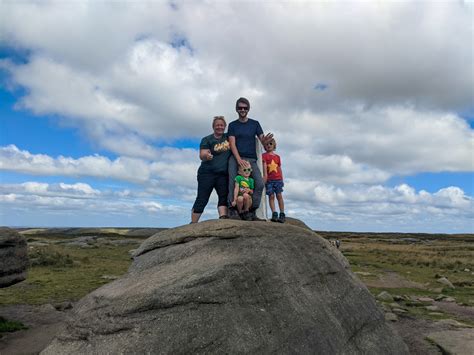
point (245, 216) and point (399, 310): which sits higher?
point (245, 216)

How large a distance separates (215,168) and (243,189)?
3.70 ft

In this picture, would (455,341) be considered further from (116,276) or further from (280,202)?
(116,276)

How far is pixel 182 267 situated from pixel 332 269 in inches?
185

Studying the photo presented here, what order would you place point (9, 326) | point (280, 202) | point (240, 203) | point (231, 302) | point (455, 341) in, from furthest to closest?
point (9, 326), point (455, 341), point (280, 202), point (240, 203), point (231, 302)

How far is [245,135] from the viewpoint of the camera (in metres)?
12.3

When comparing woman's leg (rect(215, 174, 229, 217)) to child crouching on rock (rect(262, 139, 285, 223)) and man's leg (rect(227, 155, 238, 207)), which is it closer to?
man's leg (rect(227, 155, 238, 207))

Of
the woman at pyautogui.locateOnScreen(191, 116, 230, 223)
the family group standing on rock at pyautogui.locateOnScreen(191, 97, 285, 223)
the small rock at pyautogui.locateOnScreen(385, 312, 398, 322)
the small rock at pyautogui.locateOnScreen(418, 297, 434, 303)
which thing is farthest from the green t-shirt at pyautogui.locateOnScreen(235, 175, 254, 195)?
the small rock at pyautogui.locateOnScreen(418, 297, 434, 303)

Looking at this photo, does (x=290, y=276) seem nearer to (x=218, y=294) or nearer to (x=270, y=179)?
(x=218, y=294)

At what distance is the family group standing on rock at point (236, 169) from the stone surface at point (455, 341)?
292 inches

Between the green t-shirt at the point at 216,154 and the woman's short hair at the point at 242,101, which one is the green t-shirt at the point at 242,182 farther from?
the woman's short hair at the point at 242,101

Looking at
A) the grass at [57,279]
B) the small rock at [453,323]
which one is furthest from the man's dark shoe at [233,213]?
the grass at [57,279]

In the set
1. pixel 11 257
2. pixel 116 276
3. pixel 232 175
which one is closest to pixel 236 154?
pixel 232 175

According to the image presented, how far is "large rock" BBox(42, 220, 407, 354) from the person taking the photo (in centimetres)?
845

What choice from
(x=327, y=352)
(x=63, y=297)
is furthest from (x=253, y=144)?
(x=63, y=297)
